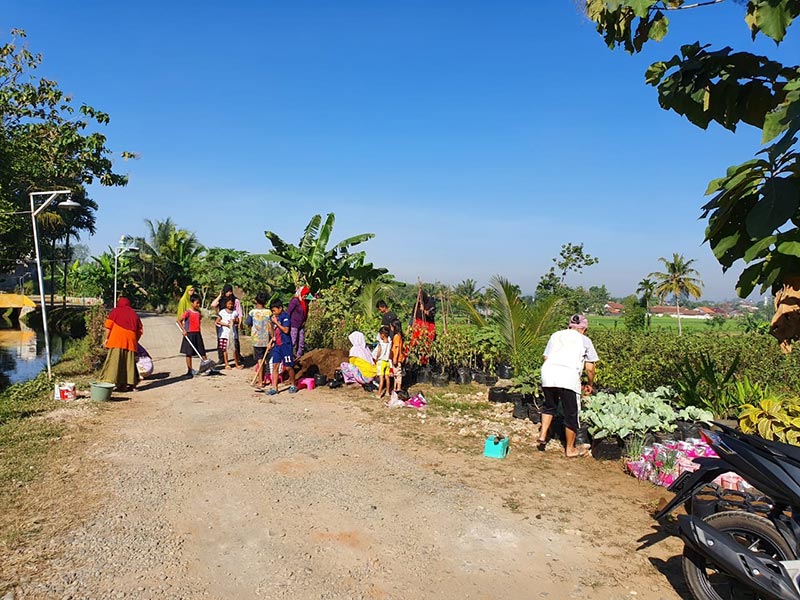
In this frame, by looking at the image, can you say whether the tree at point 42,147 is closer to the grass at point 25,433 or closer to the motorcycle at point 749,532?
the grass at point 25,433

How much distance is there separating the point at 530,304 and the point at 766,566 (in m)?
7.92

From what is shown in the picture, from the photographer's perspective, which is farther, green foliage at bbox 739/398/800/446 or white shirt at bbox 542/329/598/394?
white shirt at bbox 542/329/598/394

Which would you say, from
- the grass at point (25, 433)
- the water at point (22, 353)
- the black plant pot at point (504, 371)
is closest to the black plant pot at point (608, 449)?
the black plant pot at point (504, 371)

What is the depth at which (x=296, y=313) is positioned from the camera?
9836 mm

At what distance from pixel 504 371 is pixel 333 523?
7003 mm

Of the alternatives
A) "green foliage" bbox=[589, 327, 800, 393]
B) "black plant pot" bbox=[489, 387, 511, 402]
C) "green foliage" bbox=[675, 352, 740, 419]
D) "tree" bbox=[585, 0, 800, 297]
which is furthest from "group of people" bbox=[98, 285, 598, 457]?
"tree" bbox=[585, 0, 800, 297]

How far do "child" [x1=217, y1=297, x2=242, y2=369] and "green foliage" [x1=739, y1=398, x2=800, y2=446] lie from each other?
30.6 feet

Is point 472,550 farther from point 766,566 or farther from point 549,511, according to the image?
point 766,566

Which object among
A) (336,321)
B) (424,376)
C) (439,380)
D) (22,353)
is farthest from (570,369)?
(22,353)

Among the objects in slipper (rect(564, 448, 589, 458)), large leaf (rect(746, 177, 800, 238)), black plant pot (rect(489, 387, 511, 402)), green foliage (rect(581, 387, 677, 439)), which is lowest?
slipper (rect(564, 448, 589, 458))

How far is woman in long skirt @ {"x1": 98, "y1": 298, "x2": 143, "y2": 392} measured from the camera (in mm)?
8891

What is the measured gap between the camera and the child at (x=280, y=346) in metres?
9.16

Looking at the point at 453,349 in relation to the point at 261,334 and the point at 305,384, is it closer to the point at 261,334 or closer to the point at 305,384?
the point at 305,384

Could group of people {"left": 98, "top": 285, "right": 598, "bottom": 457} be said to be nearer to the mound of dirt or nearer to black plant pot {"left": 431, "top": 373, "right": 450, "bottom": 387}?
the mound of dirt
